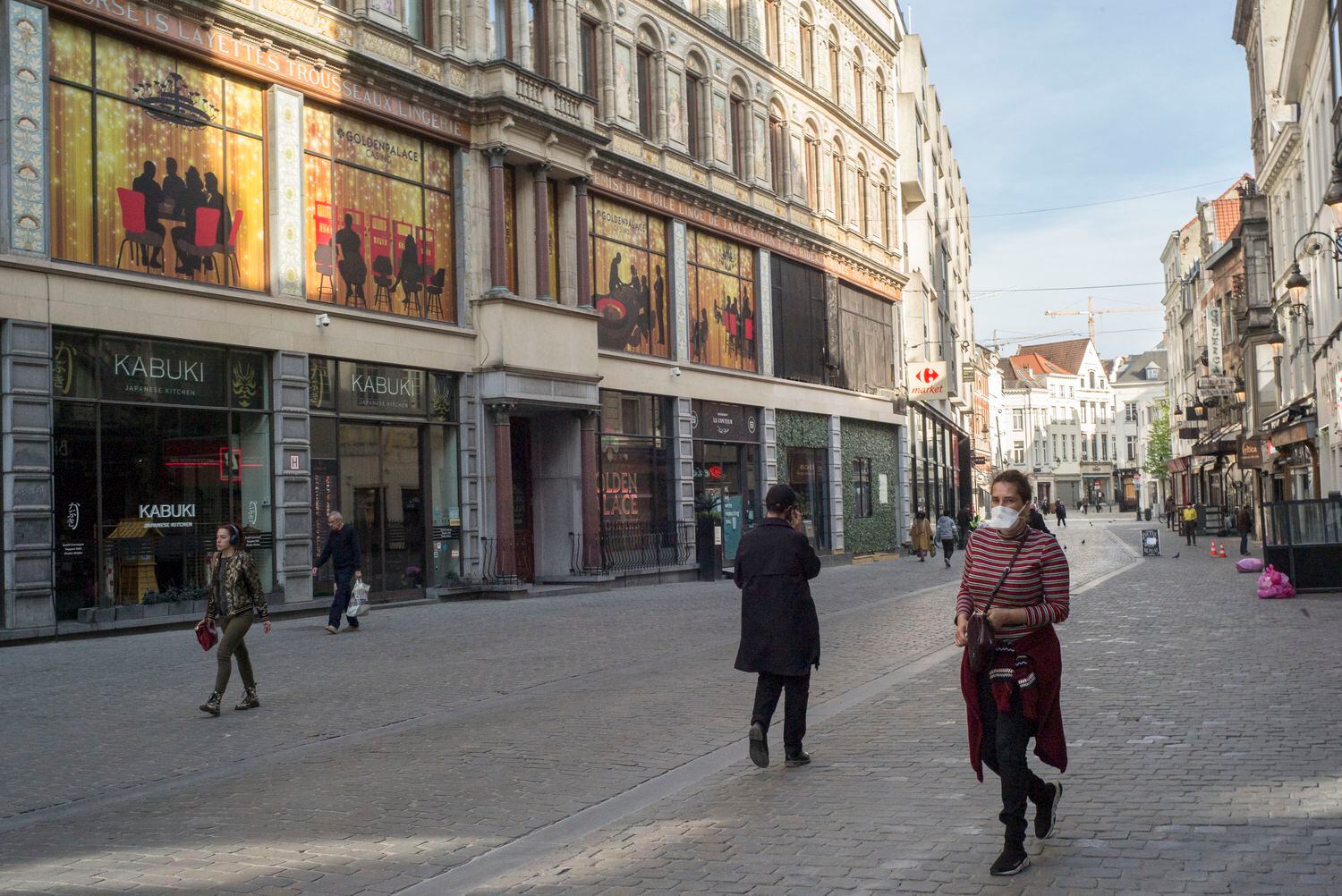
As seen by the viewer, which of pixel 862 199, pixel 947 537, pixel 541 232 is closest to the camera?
pixel 541 232

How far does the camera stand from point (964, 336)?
75812mm

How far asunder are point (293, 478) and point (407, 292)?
4.59 metres

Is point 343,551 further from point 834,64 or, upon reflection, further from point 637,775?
point 834,64

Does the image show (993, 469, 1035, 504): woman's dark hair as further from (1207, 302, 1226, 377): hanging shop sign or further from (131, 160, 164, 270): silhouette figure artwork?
(1207, 302, 1226, 377): hanging shop sign

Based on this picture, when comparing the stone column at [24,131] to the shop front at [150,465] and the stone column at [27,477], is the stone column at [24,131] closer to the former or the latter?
the stone column at [27,477]

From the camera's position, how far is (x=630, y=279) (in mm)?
Result: 30641

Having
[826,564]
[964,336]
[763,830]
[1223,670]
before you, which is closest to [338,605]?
[1223,670]

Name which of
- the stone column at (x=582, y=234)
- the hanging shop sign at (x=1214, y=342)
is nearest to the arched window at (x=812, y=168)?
the stone column at (x=582, y=234)

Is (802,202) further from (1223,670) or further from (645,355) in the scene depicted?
(1223,670)

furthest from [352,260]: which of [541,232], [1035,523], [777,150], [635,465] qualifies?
[777,150]

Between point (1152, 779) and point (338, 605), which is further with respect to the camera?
point (338, 605)

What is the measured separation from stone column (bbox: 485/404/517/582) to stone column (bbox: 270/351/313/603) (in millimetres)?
4604

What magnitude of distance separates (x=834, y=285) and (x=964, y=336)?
3655cm

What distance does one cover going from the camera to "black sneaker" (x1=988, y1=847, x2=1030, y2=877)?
18.4ft
